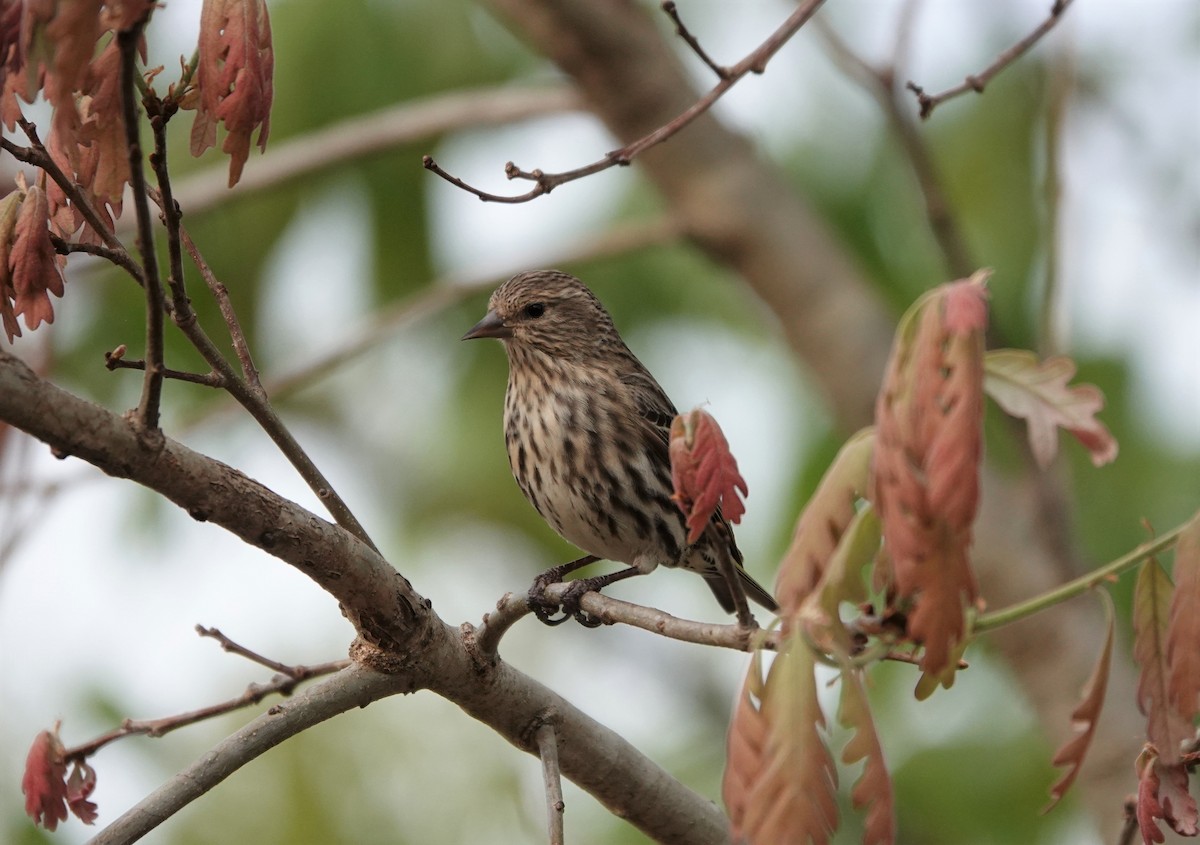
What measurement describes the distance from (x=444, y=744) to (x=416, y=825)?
0.51 meters

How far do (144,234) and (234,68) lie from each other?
38 centimetres

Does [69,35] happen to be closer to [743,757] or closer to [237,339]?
[237,339]

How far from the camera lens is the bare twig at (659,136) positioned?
300 centimetres

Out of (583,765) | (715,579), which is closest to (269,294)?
(715,579)

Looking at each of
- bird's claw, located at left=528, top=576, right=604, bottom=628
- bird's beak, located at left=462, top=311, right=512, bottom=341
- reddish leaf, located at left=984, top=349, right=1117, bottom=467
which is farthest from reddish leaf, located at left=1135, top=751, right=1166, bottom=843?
bird's beak, located at left=462, top=311, right=512, bottom=341

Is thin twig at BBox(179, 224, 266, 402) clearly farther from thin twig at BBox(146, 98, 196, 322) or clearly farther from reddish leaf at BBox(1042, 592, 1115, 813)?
reddish leaf at BBox(1042, 592, 1115, 813)

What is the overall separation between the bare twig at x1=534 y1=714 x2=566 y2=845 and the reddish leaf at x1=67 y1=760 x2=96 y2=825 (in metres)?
0.95

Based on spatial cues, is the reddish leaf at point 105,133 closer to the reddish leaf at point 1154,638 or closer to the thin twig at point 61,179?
the thin twig at point 61,179

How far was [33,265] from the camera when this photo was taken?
2475 millimetres

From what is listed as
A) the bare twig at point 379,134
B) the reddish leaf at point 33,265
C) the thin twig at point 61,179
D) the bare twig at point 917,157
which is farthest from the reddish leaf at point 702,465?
the bare twig at point 379,134

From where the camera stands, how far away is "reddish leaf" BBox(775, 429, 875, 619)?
76.0 inches

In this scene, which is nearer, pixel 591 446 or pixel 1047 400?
pixel 1047 400

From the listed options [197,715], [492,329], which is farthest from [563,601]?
[492,329]

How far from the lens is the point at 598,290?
934 centimetres
